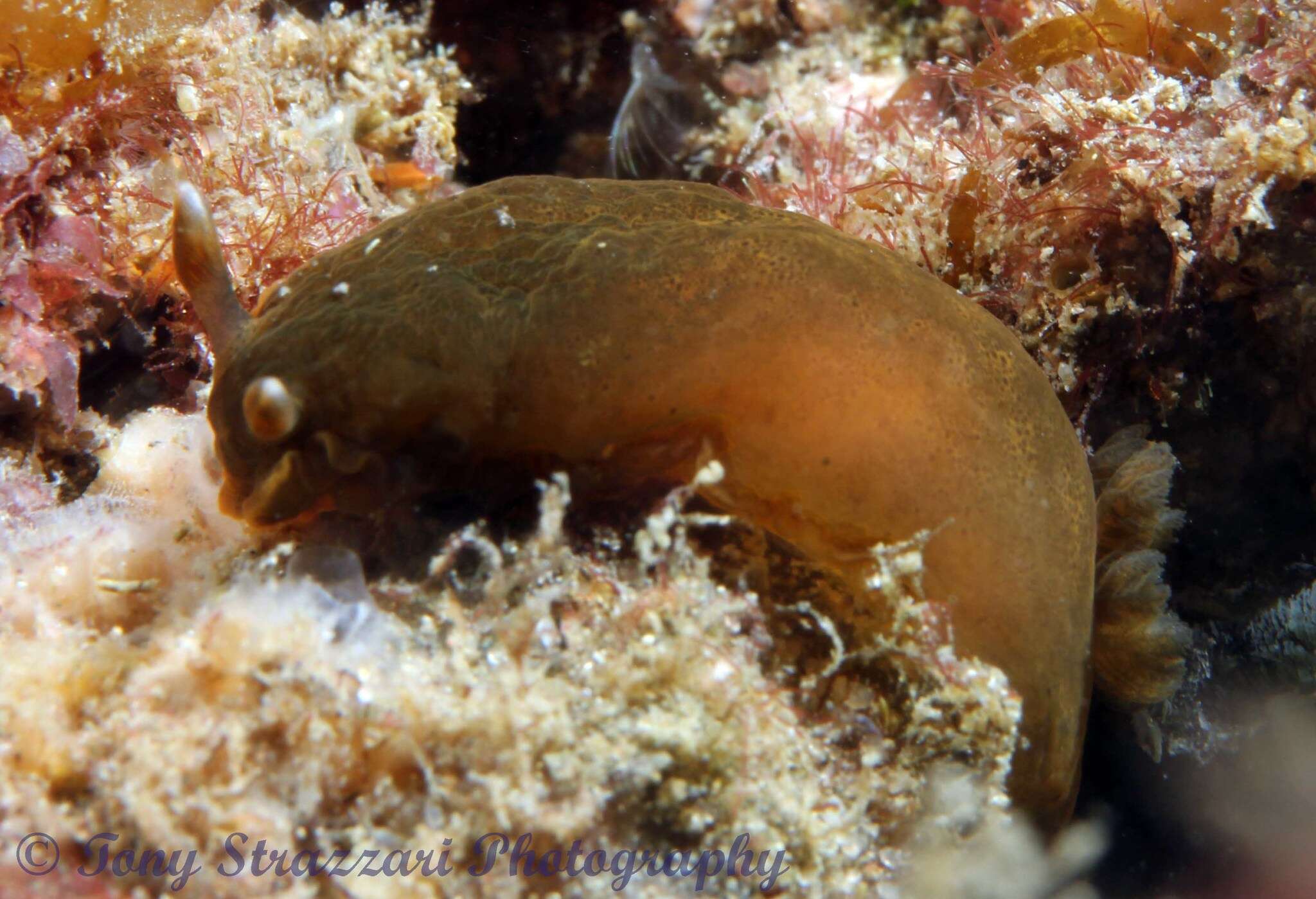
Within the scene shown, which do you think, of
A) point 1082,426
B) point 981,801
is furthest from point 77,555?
point 1082,426

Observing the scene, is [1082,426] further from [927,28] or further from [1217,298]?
[927,28]

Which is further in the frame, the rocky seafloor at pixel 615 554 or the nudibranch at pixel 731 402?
the nudibranch at pixel 731 402

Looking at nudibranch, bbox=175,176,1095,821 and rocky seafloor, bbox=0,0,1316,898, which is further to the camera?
nudibranch, bbox=175,176,1095,821

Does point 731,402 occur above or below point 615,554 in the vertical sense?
above

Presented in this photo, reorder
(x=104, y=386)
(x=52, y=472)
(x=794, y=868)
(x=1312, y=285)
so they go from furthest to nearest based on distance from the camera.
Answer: (x=104, y=386), (x=52, y=472), (x=1312, y=285), (x=794, y=868)
